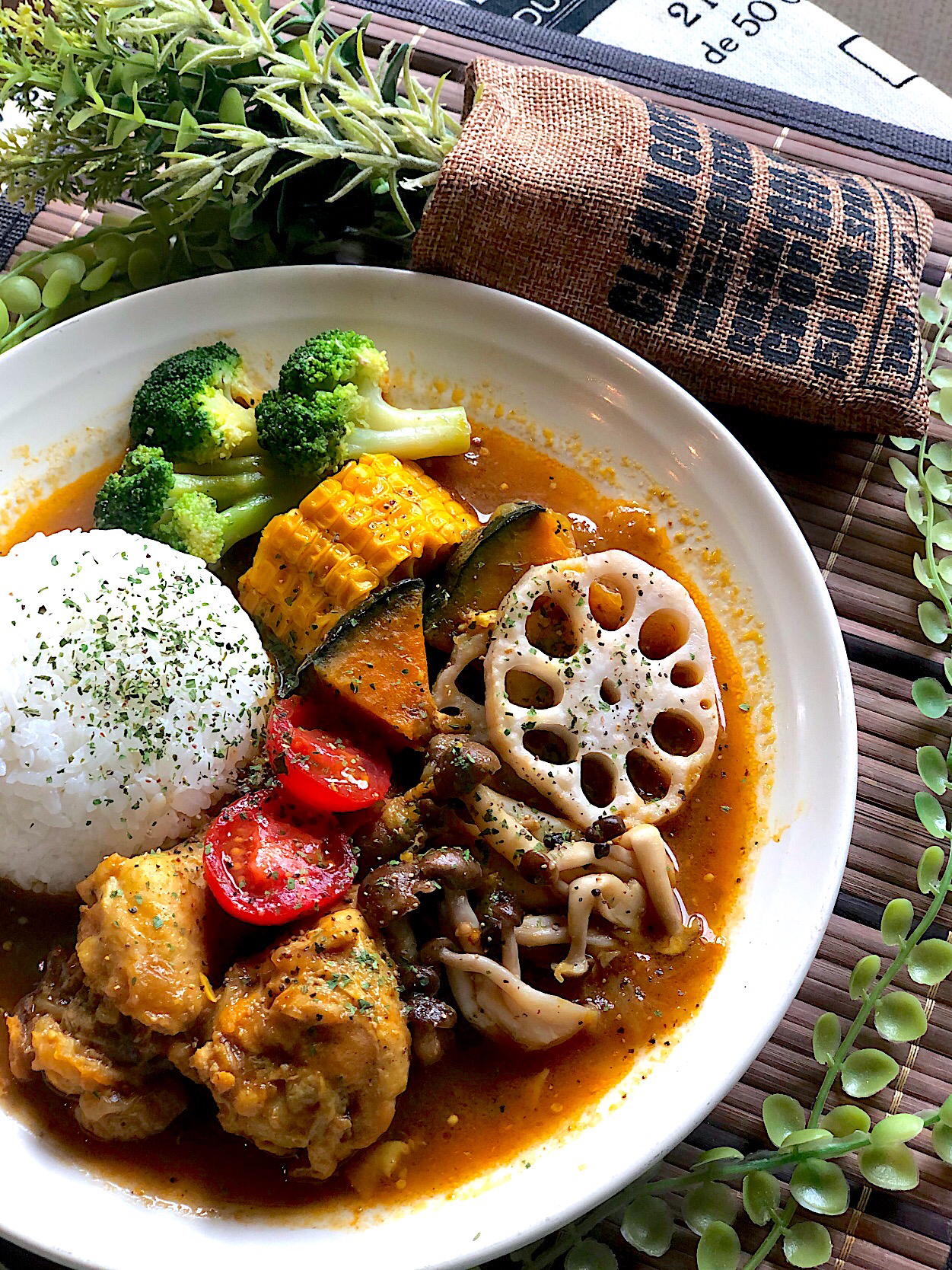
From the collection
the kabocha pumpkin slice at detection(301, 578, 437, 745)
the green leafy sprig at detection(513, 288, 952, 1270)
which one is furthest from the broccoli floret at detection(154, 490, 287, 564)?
the green leafy sprig at detection(513, 288, 952, 1270)

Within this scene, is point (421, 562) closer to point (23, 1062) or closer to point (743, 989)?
point (743, 989)

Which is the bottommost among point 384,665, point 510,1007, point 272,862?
point 510,1007

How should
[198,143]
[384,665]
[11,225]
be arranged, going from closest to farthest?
1. [384,665]
2. [198,143]
3. [11,225]


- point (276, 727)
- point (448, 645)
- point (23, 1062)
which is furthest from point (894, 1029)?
point (23, 1062)

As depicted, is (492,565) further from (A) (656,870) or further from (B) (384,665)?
(A) (656,870)

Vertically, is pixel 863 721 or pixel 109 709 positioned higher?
pixel 863 721

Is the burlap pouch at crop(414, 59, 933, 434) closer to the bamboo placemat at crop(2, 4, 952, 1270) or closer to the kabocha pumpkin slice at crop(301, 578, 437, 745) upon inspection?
the bamboo placemat at crop(2, 4, 952, 1270)

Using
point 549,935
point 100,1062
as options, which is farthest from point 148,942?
point 549,935
